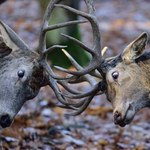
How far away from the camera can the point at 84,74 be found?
23.1ft

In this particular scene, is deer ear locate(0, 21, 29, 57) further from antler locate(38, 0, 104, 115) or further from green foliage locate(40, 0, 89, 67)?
green foliage locate(40, 0, 89, 67)

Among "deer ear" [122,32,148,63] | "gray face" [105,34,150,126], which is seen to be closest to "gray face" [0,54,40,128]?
"gray face" [105,34,150,126]

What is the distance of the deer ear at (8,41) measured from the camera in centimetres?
727

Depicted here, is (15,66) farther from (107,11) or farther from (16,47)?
(107,11)

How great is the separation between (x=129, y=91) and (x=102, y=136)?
305cm

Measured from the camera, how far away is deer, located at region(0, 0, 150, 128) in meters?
6.80

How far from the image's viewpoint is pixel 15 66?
724 cm

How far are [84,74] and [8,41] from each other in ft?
3.20

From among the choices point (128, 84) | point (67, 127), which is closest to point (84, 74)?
point (128, 84)

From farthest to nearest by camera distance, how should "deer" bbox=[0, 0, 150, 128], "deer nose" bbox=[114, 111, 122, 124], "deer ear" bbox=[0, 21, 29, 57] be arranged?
"deer ear" bbox=[0, 21, 29, 57] < "deer" bbox=[0, 0, 150, 128] < "deer nose" bbox=[114, 111, 122, 124]

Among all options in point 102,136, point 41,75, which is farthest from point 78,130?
point 41,75

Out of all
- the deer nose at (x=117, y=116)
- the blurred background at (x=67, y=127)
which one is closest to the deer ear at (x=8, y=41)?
the deer nose at (x=117, y=116)

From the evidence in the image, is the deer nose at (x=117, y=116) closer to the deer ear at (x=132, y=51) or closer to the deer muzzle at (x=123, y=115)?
the deer muzzle at (x=123, y=115)

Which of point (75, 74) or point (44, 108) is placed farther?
point (44, 108)
